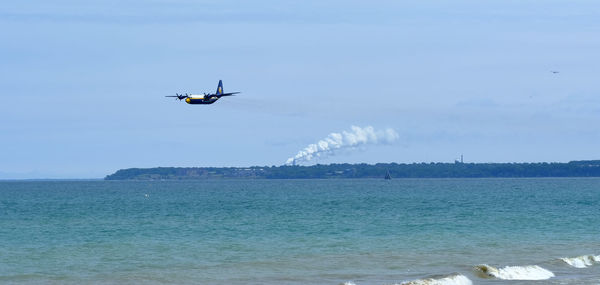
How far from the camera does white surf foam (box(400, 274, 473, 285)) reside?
1389 inches

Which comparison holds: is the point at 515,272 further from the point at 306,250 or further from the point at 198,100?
the point at 198,100

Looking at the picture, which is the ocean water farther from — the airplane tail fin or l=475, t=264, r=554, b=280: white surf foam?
the airplane tail fin

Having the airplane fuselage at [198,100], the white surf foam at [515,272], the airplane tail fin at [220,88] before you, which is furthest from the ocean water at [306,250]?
the airplane tail fin at [220,88]

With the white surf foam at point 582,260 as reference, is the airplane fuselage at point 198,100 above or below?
above

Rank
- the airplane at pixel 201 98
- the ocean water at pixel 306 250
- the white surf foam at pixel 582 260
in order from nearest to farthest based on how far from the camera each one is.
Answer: the ocean water at pixel 306 250
the white surf foam at pixel 582 260
the airplane at pixel 201 98

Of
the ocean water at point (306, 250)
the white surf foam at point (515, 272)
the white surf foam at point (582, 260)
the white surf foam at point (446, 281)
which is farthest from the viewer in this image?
the white surf foam at point (582, 260)

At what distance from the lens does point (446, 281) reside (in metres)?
35.9

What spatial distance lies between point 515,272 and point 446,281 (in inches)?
172

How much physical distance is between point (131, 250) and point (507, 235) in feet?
82.8

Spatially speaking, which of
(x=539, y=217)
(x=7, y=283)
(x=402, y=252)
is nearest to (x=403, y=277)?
(x=402, y=252)

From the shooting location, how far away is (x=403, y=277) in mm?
37406

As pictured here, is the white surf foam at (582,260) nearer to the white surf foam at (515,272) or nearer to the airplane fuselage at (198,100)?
the white surf foam at (515,272)

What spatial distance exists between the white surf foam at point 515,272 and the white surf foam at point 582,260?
3.03 meters

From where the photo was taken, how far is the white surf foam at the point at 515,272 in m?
38.1
